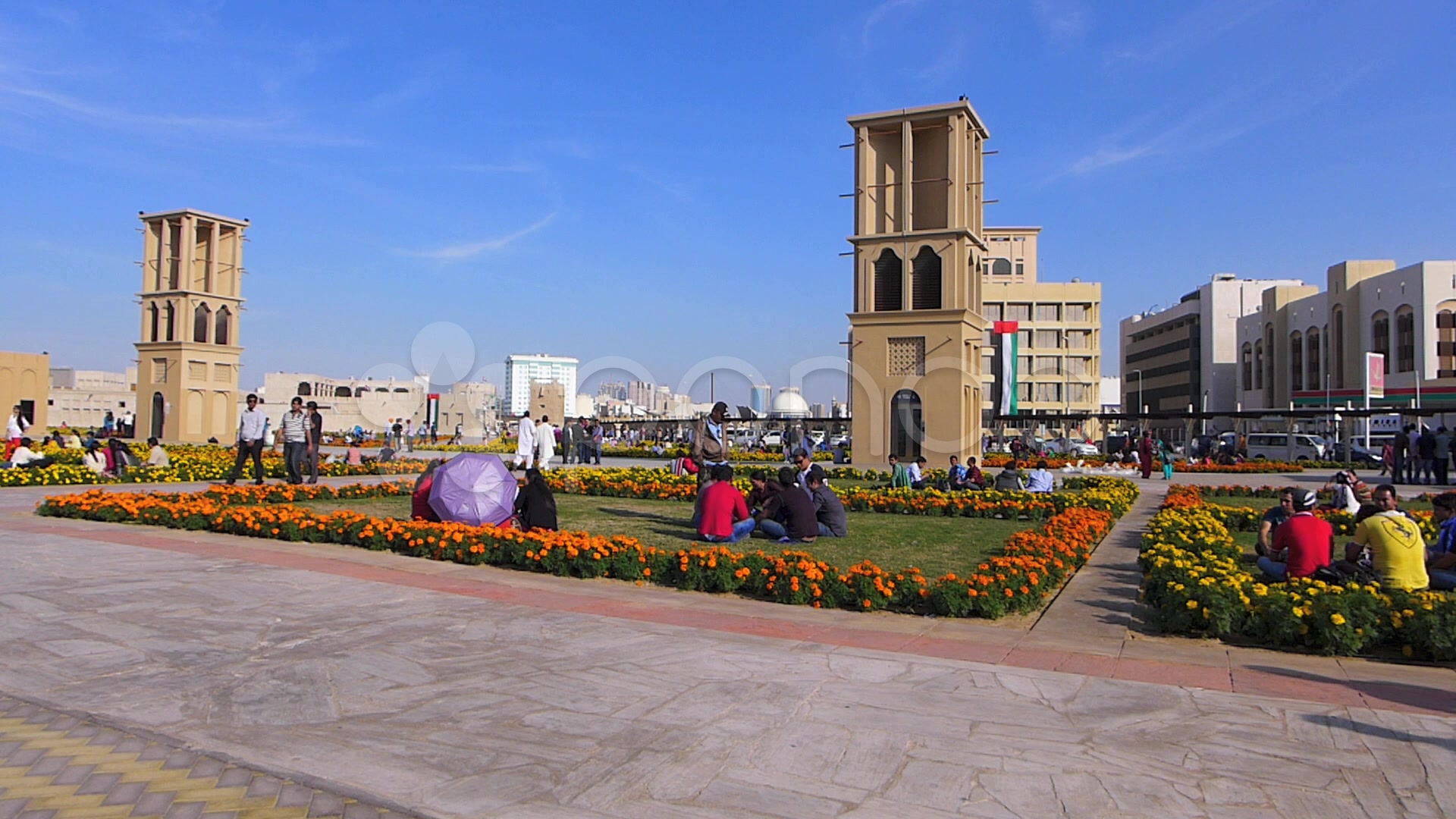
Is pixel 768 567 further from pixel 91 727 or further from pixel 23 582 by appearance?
pixel 23 582

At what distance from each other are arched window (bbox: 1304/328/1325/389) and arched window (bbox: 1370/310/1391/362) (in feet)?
19.2

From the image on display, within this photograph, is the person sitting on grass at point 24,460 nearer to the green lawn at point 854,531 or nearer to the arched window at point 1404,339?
the green lawn at point 854,531

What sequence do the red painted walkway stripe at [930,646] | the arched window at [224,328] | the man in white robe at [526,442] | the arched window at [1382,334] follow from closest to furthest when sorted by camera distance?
the red painted walkway stripe at [930,646] < the man in white robe at [526,442] < the arched window at [224,328] < the arched window at [1382,334]

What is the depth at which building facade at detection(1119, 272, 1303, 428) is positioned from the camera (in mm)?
90562

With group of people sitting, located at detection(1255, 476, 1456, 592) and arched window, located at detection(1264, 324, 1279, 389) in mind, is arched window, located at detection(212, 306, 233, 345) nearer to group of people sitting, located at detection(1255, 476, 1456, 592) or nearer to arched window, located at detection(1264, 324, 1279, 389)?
group of people sitting, located at detection(1255, 476, 1456, 592)

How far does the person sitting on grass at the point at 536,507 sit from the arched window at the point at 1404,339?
64594 millimetres

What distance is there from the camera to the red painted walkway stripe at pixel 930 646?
18.8 ft

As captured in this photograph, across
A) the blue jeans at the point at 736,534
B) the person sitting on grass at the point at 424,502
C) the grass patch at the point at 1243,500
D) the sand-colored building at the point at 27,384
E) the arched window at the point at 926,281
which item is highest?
the arched window at the point at 926,281

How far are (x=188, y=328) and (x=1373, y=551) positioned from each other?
1843 inches

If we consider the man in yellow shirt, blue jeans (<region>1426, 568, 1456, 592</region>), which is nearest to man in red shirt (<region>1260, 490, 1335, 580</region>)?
the man in yellow shirt

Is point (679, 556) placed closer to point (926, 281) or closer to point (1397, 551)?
point (1397, 551)

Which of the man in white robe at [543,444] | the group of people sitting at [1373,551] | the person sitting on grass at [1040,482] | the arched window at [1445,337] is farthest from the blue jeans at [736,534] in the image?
the arched window at [1445,337]

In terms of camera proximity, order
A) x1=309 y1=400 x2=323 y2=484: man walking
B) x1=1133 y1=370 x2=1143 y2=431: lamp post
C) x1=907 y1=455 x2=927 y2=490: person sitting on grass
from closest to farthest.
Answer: x1=309 y1=400 x2=323 y2=484: man walking < x1=907 y1=455 x2=927 y2=490: person sitting on grass < x1=1133 y1=370 x2=1143 y2=431: lamp post

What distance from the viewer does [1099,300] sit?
295ft
